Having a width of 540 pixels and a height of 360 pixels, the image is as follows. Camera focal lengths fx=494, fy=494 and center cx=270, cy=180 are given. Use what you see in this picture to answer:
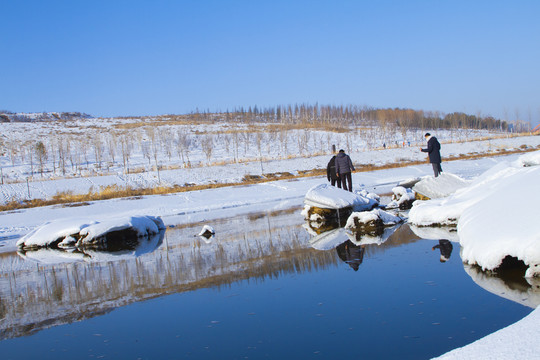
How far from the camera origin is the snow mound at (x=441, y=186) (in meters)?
13.0

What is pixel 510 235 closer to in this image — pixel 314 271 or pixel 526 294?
pixel 526 294

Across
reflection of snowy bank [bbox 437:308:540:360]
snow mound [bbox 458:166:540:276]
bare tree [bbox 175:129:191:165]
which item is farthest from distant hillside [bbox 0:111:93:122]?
reflection of snowy bank [bbox 437:308:540:360]

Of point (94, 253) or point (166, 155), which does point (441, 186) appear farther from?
point (166, 155)

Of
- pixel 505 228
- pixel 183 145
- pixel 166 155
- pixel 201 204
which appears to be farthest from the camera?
pixel 183 145

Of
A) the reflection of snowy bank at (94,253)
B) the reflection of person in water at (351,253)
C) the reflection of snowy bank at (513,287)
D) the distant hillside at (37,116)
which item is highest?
the distant hillside at (37,116)

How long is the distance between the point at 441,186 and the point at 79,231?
32.1ft

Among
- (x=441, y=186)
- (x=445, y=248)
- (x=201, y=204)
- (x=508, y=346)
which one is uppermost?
(x=508, y=346)

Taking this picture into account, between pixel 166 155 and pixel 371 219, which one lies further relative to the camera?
pixel 166 155

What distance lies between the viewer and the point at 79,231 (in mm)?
13336

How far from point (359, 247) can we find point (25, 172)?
179ft

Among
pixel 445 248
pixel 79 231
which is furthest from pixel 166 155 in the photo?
pixel 445 248

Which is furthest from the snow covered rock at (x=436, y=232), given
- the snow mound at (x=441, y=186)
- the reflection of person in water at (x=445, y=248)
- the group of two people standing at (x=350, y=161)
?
the group of two people standing at (x=350, y=161)

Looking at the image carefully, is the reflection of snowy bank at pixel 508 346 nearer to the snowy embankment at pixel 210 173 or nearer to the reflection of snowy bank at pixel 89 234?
the reflection of snowy bank at pixel 89 234

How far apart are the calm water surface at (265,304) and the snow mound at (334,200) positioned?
3.68 metres
